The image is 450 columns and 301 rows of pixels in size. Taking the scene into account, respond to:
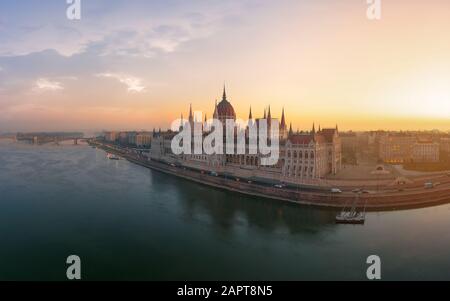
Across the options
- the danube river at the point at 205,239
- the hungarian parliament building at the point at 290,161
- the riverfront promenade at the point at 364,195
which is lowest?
the danube river at the point at 205,239

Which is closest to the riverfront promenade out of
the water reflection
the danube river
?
the water reflection

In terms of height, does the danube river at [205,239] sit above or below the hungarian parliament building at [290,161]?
below

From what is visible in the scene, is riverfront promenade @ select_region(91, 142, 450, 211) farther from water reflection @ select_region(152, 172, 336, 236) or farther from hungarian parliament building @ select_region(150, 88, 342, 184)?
hungarian parliament building @ select_region(150, 88, 342, 184)

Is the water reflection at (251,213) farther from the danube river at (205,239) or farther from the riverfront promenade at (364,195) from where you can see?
the riverfront promenade at (364,195)

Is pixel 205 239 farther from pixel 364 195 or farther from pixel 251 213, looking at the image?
pixel 364 195

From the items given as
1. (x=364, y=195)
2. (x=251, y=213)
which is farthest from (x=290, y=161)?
(x=251, y=213)

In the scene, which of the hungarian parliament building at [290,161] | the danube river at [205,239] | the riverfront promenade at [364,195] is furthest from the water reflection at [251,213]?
the hungarian parliament building at [290,161]

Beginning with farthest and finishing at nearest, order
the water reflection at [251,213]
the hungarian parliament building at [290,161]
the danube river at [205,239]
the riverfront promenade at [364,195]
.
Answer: the hungarian parliament building at [290,161], the riverfront promenade at [364,195], the water reflection at [251,213], the danube river at [205,239]

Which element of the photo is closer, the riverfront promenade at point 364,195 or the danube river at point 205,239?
the danube river at point 205,239

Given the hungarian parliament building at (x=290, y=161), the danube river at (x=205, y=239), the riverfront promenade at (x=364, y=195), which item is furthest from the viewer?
the hungarian parliament building at (x=290, y=161)
